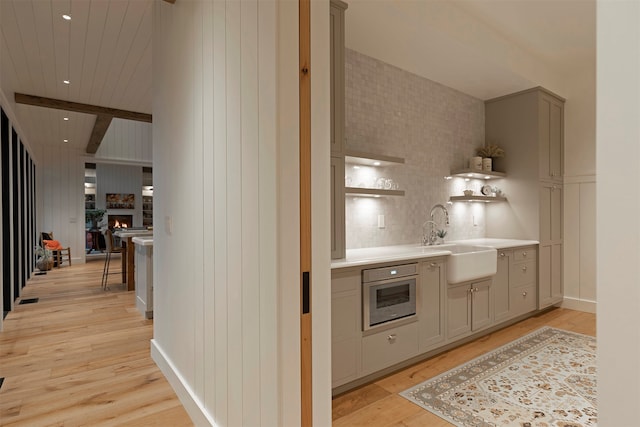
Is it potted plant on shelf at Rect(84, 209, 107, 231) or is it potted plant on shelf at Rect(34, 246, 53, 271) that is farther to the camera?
potted plant on shelf at Rect(84, 209, 107, 231)

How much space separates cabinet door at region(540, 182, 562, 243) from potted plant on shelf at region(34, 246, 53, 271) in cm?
869

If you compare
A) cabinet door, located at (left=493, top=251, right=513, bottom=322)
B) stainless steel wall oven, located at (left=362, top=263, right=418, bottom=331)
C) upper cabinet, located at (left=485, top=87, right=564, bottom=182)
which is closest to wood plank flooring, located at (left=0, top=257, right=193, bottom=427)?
stainless steel wall oven, located at (left=362, top=263, right=418, bottom=331)

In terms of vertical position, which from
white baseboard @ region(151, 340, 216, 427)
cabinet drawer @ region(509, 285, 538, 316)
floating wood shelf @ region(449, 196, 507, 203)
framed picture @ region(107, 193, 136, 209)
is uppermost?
framed picture @ region(107, 193, 136, 209)

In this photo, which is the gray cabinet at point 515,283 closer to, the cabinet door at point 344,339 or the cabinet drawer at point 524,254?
the cabinet drawer at point 524,254

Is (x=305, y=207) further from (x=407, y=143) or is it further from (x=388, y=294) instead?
(x=407, y=143)

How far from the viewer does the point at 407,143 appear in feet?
12.8

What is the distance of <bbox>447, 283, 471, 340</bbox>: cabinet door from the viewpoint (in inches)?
126

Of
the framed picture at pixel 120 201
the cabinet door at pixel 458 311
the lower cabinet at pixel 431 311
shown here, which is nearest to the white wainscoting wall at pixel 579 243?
the lower cabinet at pixel 431 311

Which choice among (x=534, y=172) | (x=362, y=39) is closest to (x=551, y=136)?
(x=534, y=172)

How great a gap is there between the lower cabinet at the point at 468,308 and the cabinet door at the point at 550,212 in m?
1.39

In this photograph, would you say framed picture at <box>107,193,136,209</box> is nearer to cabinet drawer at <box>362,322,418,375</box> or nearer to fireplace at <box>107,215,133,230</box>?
fireplace at <box>107,215,133,230</box>

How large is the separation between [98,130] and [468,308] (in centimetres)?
714

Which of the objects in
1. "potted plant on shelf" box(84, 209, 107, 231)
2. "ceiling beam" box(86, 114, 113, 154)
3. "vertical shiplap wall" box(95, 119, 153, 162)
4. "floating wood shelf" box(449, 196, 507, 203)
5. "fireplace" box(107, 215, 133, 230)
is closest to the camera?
"floating wood shelf" box(449, 196, 507, 203)

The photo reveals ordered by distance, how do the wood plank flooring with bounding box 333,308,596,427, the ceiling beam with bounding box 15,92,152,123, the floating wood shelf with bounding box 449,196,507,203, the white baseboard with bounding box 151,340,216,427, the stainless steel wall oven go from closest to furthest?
the white baseboard with bounding box 151,340,216,427, the wood plank flooring with bounding box 333,308,596,427, the stainless steel wall oven, the floating wood shelf with bounding box 449,196,507,203, the ceiling beam with bounding box 15,92,152,123
